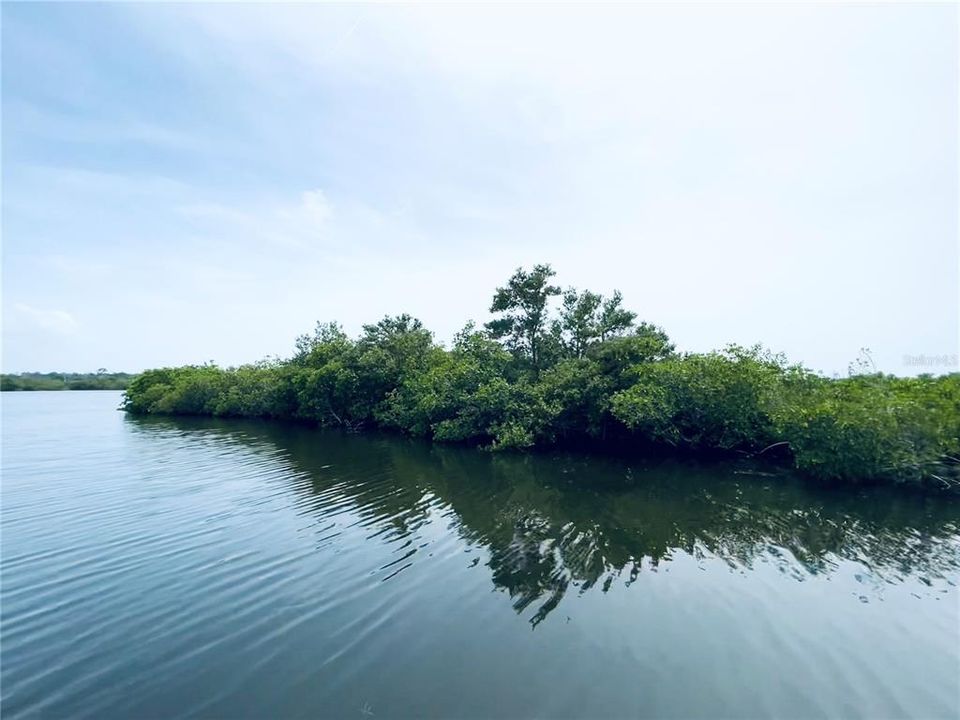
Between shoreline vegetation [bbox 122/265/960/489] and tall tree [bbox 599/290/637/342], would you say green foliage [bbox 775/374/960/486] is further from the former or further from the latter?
tall tree [bbox 599/290/637/342]

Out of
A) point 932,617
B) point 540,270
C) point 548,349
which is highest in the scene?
point 540,270

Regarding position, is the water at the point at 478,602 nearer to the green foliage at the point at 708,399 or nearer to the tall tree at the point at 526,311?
the green foliage at the point at 708,399

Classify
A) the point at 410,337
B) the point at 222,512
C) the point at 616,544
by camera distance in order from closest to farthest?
the point at 616,544
the point at 222,512
the point at 410,337

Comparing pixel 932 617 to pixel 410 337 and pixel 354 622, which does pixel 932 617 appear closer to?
pixel 354 622

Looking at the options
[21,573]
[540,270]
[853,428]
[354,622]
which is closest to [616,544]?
[354,622]

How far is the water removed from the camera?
625 centimetres

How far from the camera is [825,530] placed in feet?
42.8

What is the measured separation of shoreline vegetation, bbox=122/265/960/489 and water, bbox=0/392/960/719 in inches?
89.2

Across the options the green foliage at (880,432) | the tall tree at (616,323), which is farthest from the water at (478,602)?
the tall tree at (616,323)

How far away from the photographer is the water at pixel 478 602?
625 centimetres

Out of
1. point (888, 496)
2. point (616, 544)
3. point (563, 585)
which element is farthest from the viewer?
point (888, 496)

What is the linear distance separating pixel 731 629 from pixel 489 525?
23.2 feet

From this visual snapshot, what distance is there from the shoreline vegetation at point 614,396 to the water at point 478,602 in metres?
2.27

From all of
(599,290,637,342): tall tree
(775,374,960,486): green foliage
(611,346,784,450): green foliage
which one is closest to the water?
(775,374,960,486): green foliage
